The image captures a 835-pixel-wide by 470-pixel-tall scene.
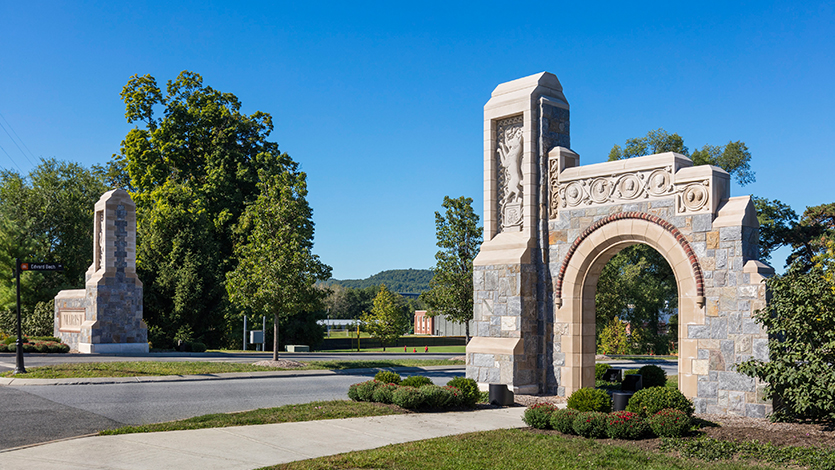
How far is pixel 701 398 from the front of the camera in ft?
44.4

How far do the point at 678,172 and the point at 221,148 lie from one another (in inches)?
1292

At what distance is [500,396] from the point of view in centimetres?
1481

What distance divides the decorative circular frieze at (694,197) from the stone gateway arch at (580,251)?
2cm

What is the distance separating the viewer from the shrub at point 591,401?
12383 mm

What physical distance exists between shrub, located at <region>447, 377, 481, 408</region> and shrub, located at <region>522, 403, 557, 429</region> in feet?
7.96

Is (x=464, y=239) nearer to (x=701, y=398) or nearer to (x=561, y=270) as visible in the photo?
(x=561, y=270)

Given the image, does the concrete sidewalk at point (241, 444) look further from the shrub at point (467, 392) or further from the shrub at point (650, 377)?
the shrub at point (650, 377)

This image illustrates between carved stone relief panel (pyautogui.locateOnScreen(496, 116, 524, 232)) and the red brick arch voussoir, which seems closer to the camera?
the red brick arch voussoir

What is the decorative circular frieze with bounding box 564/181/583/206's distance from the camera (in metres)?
16.1

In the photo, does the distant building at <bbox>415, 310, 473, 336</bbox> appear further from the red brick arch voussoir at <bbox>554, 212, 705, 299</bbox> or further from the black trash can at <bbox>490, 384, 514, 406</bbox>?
the black trash can at <bbox>490, 384, 514, 406</bbox>

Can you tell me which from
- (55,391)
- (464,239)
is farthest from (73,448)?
(464,239)

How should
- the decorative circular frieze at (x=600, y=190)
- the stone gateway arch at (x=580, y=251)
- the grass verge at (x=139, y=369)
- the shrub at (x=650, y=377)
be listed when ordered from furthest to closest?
the grass verge at (x=139, y=369) → the shrub at (x=650, y=377) → the decorative circular frieze at (x=600, y=190) → the stone gateway arch at (x=580, y=251)

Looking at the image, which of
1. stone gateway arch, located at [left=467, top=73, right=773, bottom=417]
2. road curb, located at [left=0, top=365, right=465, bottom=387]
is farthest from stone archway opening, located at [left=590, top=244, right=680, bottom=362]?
stone gateway arch, located at [left=467, top=73, right=773, bottom=417]

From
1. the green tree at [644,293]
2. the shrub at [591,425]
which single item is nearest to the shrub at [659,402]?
the shrub at [591,425]
